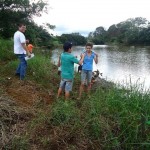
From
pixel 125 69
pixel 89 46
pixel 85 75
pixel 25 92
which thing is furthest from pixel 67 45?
pixel 125 69

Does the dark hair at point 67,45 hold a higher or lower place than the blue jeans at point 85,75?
higher

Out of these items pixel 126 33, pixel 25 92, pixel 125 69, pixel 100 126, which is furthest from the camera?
pixel 126 33

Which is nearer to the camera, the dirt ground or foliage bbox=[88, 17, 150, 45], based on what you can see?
the dirt ground

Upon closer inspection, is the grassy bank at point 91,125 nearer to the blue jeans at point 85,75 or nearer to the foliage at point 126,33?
the blue jeans at point 85,75

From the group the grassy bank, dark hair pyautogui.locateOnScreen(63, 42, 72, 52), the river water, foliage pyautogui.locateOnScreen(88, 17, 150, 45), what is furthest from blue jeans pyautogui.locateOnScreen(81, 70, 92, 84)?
foliage pyautogui.locateOnScreen(88, 17, 150, 45)

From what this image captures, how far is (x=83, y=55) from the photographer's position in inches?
265

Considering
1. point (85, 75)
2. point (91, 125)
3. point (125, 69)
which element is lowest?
point (125, 69)

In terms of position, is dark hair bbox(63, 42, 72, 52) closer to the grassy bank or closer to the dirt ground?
the dirt ground

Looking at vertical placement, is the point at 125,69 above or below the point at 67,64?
below

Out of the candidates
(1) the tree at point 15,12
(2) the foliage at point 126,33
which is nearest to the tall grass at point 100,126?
(1) the tree at point 15,12

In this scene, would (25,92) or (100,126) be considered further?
(25,92)

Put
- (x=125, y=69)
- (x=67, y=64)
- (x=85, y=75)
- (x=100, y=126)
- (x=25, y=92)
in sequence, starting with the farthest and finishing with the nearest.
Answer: (x=125, y=69), (x=85, y=75), (x=25, y=92), (x=67, y=64), (x=100, y=126)

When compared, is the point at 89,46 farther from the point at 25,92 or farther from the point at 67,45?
the point at 25,92

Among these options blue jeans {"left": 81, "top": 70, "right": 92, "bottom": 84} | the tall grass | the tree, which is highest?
the tree
